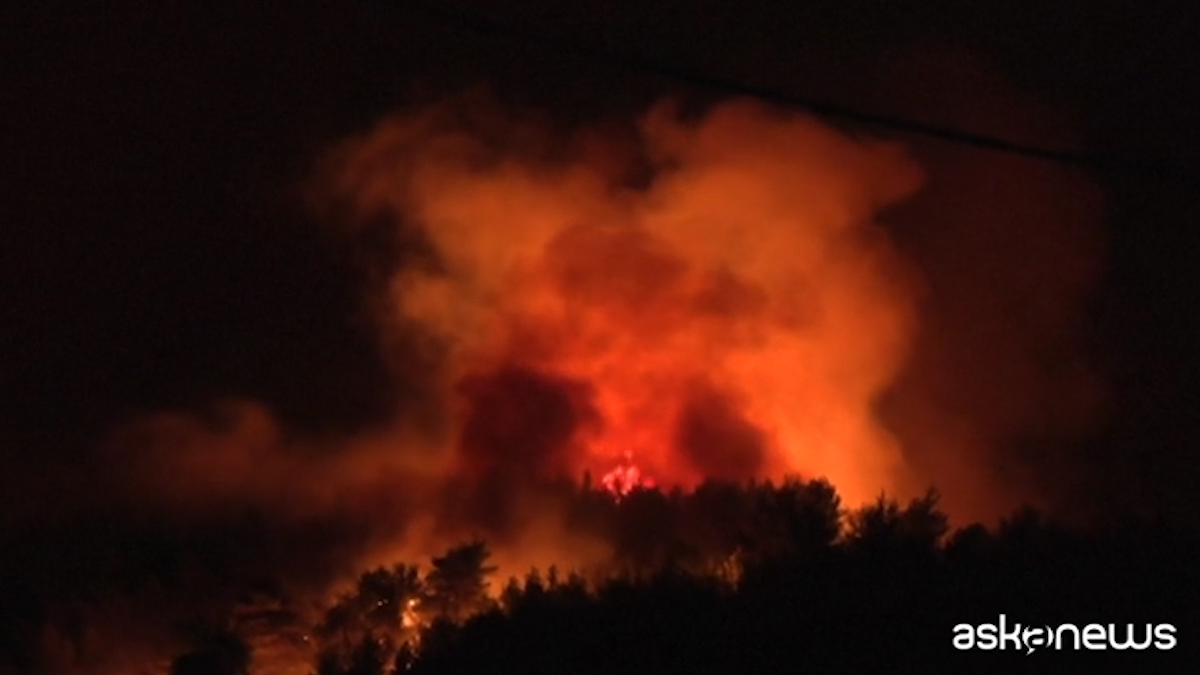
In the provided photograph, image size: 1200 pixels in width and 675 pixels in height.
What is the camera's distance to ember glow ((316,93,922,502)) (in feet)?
49.9

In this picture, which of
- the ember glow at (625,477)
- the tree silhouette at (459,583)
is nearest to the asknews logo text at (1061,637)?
the tree silhouette at (459,583)

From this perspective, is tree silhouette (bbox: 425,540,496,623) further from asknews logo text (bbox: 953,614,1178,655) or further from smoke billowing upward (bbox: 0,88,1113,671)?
smoke billowing upward (bbox: 0,88,1113,671)

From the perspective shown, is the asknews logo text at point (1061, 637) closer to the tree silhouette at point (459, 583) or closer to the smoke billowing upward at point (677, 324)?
the tree silhouette at point (459, 583)

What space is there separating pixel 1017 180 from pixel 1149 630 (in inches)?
331

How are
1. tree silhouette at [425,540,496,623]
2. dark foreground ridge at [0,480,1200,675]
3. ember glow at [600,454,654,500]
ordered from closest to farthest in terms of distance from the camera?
dark foreground ridge at [0,480,1200,675] < tree silhouette at [425,540,496,623] < ember glow at [600,454,654,500]

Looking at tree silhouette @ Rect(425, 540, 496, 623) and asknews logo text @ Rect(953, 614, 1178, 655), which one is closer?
asknews logo text @ Rect(953, 614, 1178, 655)

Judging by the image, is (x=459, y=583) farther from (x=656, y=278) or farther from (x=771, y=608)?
(x=656, y=278)

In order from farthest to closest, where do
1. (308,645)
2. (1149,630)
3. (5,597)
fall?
(5,597) < (308,645) < (1149,630)

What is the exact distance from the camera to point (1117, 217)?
1572cm

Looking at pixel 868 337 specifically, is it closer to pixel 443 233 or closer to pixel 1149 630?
pixel 443 233

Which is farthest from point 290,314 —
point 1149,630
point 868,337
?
point 1149,630

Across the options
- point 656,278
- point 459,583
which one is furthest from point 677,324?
point 459,583

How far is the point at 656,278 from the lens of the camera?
15594mm

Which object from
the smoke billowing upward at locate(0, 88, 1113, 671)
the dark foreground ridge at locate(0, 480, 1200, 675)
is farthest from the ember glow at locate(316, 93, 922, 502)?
the dark foreground ridge at locate(0, 480, 1200, 675)
